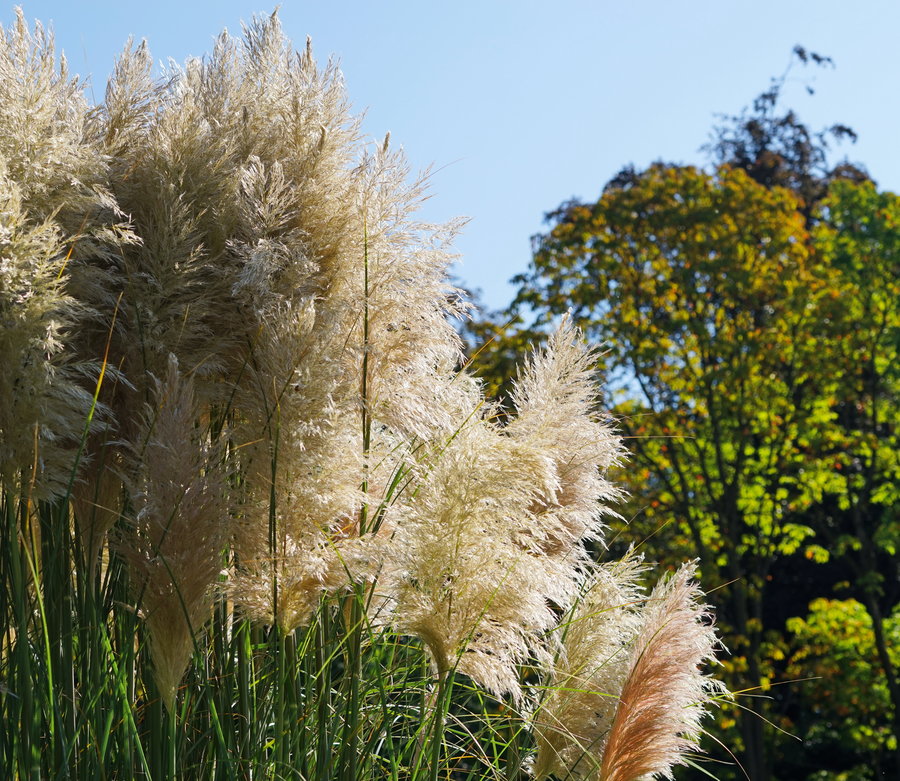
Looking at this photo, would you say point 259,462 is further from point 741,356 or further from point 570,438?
point 741,356

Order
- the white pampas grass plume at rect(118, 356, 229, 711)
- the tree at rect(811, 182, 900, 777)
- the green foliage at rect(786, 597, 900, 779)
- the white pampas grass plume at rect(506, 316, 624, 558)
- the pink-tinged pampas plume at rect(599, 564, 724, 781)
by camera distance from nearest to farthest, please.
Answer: the white pampas grass plume at rect(118, 356, 229, 711), the pink-tinged pampas plume at rect(599, 564, 724, 781), the white pampas grass plume at rect(506, 316, 624, 558), the green foliage at rect(786, 597, 900, 779), the tree at rect(811, 182, 900, 777)

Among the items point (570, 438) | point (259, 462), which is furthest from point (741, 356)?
point (259, 462)

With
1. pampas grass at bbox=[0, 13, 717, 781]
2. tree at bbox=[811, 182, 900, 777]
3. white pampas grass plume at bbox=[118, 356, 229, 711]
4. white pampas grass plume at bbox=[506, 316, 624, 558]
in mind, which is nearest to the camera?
white pampas grass plume at bbox=[118, 356, 229, 711]

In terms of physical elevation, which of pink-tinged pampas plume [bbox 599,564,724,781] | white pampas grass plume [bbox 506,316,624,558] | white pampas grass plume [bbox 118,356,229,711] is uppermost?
white pampas grass plume [bbox 506,316,624,558]

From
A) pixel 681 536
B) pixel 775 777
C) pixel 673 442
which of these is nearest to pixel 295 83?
pixel 673 442

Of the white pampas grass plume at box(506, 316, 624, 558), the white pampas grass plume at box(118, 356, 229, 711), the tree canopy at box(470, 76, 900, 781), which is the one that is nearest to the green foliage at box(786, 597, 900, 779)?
the tree canopy at box(470, 76, 900, 781)

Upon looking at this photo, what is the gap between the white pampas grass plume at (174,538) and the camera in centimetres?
205

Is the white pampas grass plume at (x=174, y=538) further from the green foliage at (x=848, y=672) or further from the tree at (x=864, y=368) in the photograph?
the tree at (x=864, y=368)

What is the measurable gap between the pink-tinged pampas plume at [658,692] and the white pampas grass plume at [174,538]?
0.99 meters

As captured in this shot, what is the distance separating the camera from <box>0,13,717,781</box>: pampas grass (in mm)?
2152

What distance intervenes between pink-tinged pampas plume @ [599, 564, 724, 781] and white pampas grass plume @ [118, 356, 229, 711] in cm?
99

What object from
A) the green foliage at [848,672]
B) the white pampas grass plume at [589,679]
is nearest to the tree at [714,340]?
the green foliage at [848,672]

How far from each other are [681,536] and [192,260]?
8986 millimetres

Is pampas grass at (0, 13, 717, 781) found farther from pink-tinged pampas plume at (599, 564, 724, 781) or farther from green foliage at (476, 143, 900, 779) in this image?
green foliage at (476, 143, 900, 779)
